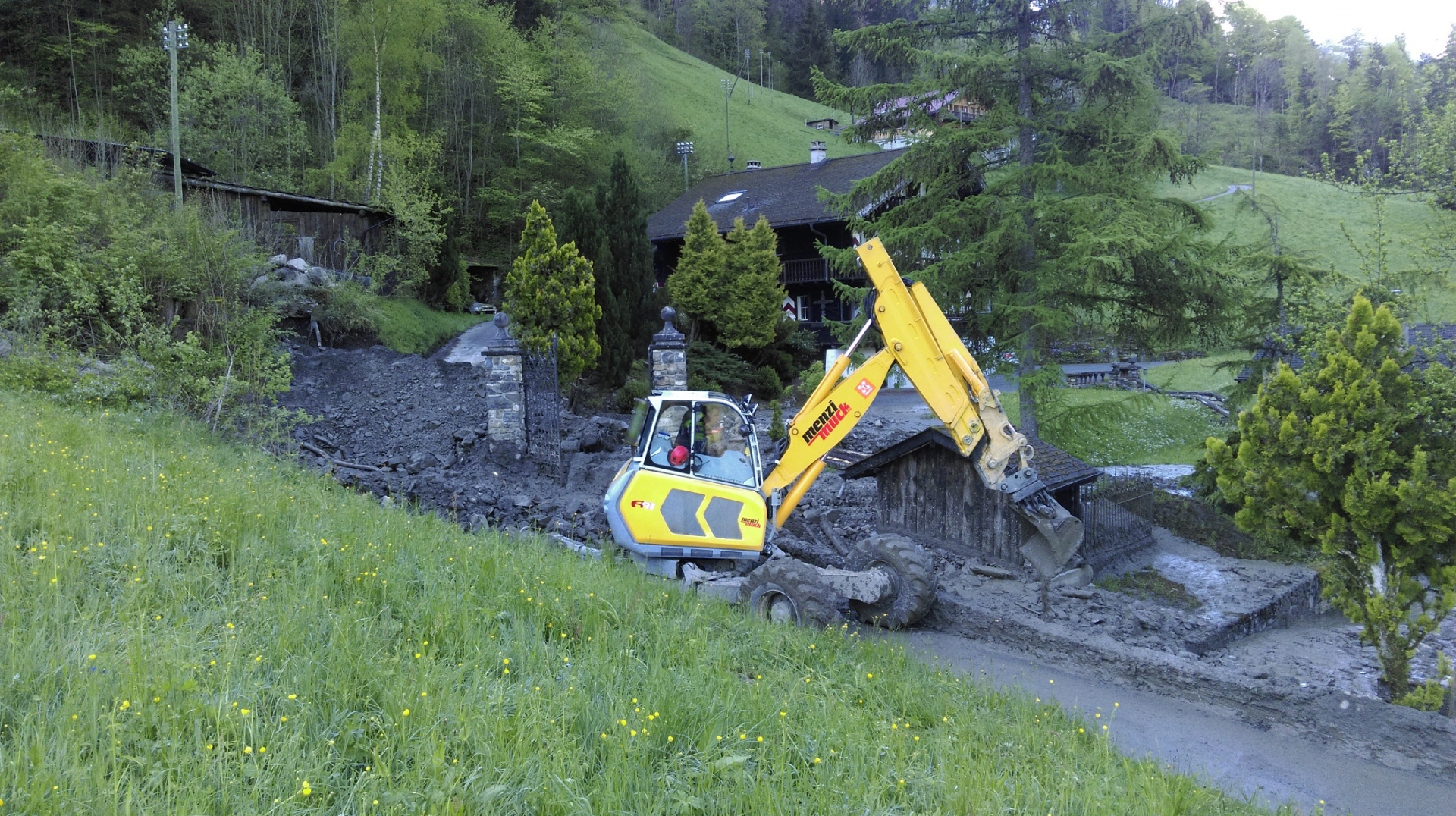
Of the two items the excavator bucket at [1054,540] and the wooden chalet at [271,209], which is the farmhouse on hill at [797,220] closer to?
the wooden chalet at [271,209]

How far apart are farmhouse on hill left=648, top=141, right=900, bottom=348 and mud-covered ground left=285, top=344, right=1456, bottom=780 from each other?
13314mm

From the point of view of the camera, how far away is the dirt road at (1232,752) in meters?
6.15

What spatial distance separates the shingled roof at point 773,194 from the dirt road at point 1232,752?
2568 centimetres

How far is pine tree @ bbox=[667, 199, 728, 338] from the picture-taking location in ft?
92.9

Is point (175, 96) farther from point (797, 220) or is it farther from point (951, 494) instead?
point (951, 494)

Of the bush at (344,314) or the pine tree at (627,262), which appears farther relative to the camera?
the pine tree at (627,262)

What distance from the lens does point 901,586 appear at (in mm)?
9516

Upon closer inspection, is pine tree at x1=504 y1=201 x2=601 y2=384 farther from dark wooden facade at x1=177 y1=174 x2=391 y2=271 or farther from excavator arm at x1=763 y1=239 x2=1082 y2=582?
excavator arm at x1=763 y1=239 x2=1082 y2=582

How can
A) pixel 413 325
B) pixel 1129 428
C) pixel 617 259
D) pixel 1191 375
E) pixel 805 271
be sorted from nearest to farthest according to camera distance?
pixel 1129 428 → pixel 413 325 → pixel 617 259 → pixel 1191 375 → pixel 805 271

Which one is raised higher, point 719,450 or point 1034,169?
point 1034,169

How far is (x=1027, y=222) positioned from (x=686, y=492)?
9897 mm

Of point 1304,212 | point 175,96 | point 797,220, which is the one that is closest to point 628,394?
point 797,220

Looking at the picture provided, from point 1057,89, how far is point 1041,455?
7826 millimetres

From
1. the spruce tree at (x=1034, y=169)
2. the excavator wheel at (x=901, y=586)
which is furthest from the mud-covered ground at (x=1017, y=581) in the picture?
the spruce tree at (x=1034, y=169)
